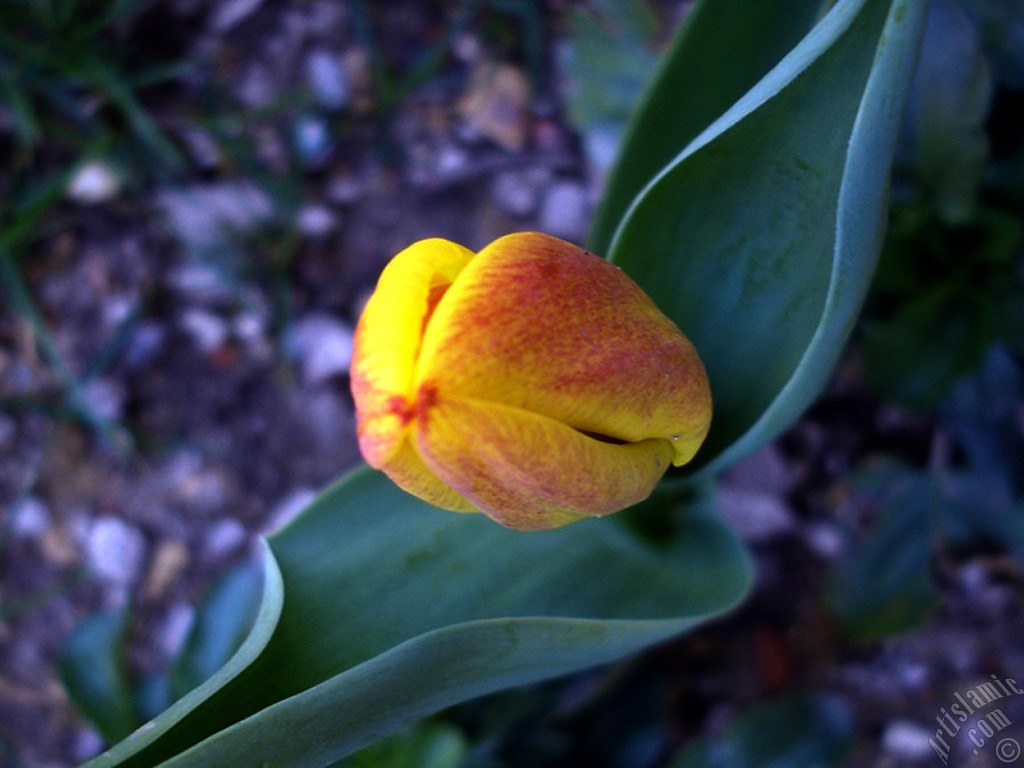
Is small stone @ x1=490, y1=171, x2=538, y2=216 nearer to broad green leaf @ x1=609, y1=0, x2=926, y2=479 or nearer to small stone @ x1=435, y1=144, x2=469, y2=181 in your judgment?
small stone @ x1=435, y1=144, x2=469, y2=181

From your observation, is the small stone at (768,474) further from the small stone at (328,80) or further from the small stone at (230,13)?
the small stone at (230,13)

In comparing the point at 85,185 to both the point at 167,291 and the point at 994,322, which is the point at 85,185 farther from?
the point at 994,322

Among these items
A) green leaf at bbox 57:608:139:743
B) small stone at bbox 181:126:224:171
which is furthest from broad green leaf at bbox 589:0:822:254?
small stone at bbox 181:126:224:171

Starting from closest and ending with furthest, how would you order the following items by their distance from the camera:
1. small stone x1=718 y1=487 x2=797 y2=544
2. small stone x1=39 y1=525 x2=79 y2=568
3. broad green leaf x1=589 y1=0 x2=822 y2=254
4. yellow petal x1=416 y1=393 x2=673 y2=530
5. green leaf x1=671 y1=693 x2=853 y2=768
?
yellow petal x1=416 y1=393 x2=673 y2=530
broad green leaf x1=589 y1=0 x2=822 y2=254
green leaf x1=671 y1=693 x2=853 y2=768
small stone x1=718 y1=487 x2=797 y2=544
small stone x1=39 y1=525 x2=79 y2=568

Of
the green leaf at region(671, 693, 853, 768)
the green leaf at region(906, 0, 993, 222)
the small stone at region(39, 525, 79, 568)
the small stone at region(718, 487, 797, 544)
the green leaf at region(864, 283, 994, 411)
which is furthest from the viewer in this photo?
the small stone at region(39, 525, 79, 568)

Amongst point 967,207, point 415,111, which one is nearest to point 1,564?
point 415,111
